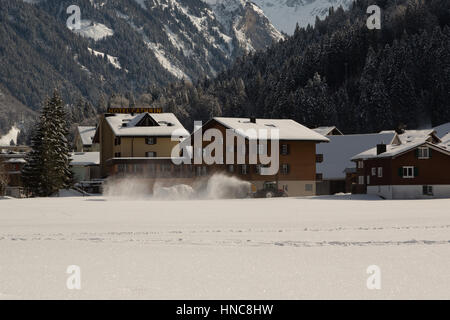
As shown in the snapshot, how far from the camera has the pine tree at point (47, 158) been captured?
250 feet

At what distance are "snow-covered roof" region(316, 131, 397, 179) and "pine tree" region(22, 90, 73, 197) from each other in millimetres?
37188

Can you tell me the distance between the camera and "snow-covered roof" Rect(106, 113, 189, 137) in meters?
93.9

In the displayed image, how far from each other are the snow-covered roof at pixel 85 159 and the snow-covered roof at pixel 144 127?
55.6 feet

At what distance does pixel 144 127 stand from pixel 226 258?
249 ft

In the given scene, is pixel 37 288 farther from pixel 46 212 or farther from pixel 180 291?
pixel 46 212

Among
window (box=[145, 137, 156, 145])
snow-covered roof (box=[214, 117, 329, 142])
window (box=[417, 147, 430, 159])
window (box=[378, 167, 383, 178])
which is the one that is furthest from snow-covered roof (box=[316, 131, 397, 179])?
window (box=[145, 137, 156, 145])

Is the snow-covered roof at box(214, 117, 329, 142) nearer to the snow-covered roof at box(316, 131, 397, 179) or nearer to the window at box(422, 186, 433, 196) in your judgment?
the snow-covered roof at box(316, 131, 397, 179)

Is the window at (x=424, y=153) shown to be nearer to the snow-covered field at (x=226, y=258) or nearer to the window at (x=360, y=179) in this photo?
the window at (x=360, y=179)

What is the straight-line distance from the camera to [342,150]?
10294 cm


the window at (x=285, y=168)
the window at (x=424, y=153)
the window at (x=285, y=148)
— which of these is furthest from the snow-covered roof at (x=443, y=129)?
the window at (x=285, y=168)

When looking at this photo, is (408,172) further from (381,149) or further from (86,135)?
(86,135)
